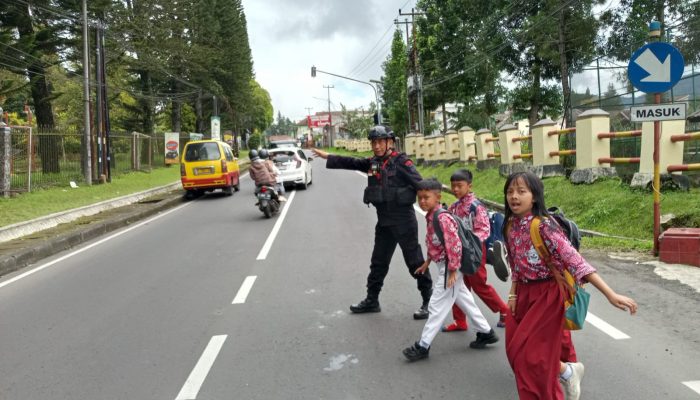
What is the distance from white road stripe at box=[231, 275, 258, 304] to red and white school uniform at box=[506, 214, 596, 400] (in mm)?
3806

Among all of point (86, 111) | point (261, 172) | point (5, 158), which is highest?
point (86, 111)

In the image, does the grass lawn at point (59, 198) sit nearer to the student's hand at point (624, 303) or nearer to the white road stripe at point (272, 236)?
the white road stripe at point (272, 236)

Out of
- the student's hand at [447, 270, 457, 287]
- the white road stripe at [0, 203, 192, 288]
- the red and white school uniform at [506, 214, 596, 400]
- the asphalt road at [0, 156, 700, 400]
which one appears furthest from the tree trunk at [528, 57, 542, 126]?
the red and white school uniform at [506, 214, 596, 400]

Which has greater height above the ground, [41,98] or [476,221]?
[41,98]

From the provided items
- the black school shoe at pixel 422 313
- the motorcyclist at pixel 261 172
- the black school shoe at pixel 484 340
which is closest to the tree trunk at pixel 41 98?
the motorcyclist at pixel 261 172

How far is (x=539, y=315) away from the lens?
Result: 10.3 feet

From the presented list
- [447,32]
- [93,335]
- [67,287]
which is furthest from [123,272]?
[447,32]

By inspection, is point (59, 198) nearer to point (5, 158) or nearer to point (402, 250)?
point (5, 158)

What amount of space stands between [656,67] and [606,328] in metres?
3.95

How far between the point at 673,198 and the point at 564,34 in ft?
70.3

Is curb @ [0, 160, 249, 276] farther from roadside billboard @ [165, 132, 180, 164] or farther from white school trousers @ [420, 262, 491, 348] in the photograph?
roadside billboard @ [165, 132, 180, 164]

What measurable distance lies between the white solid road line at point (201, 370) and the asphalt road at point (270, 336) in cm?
2

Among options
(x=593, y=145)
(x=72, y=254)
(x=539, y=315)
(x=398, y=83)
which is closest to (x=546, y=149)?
(x=593, y=145)

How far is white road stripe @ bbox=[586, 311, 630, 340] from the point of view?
485cm
